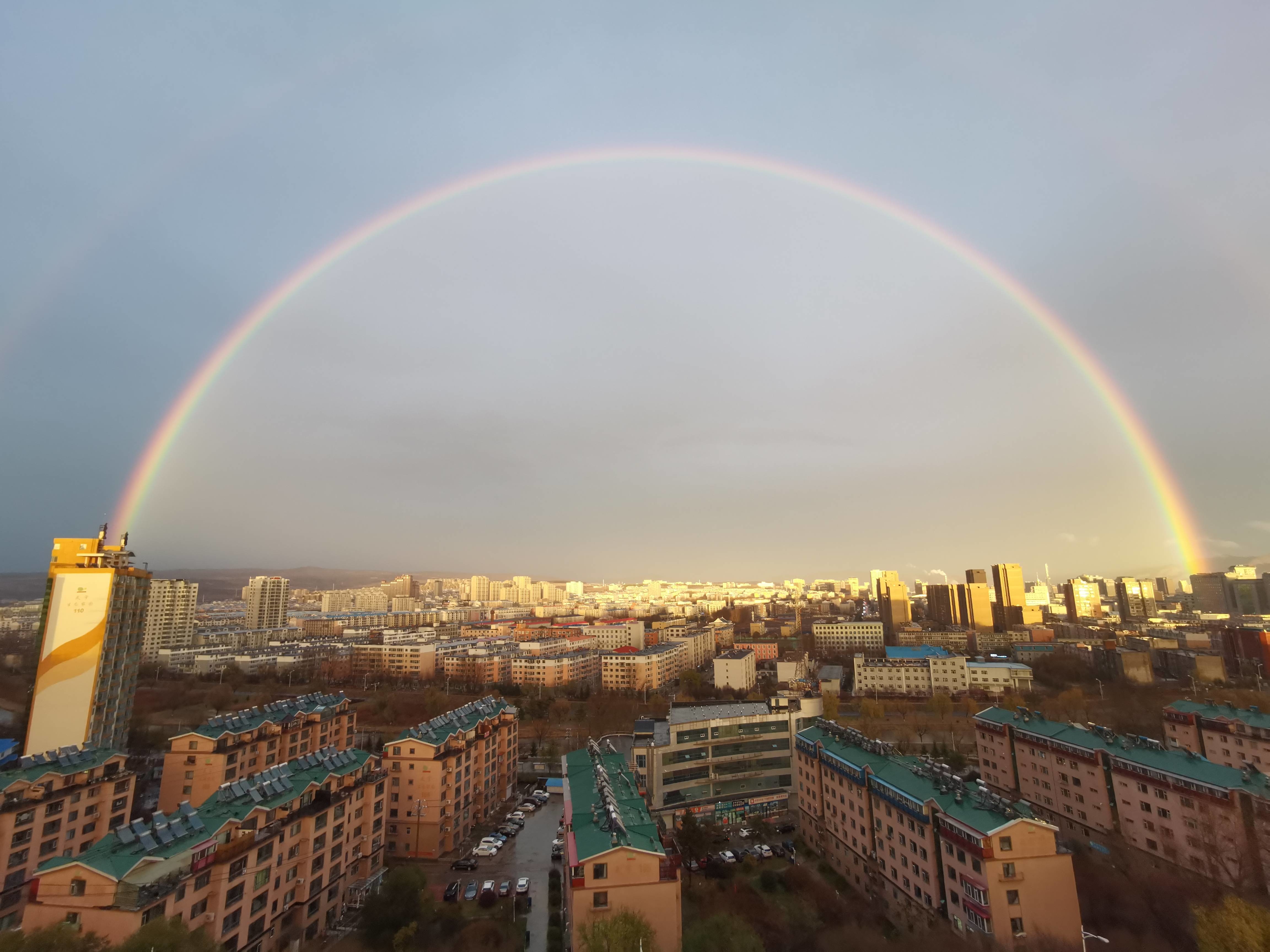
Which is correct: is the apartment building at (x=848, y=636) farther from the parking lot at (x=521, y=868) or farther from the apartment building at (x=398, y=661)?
the parking lot at (x=521, y=868)

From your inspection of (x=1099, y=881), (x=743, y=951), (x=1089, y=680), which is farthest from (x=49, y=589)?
(x=1089, y=680)

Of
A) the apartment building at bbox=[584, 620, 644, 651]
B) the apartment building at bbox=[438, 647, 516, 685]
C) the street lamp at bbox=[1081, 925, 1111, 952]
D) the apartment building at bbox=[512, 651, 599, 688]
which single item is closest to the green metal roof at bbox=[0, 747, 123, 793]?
the street lamp at bbox=[1081, 925, 1111, 952]

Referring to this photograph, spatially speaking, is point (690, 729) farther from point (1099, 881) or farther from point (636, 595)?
point (636, 595)

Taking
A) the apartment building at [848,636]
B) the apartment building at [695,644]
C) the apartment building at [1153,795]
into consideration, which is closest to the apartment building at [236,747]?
the apartment building at [1153,795]

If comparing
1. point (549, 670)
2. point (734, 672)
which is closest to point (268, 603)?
point (549, 670)

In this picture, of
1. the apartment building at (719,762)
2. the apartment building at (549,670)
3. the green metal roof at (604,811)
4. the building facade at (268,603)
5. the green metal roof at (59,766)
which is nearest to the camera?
the green metal roof at (604,811)

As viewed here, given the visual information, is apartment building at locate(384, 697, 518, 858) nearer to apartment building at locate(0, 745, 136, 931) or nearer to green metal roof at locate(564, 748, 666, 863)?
green metal roof at locate(564, 748, 666, 863)

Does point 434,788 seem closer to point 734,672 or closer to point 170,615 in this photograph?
point 734,672
